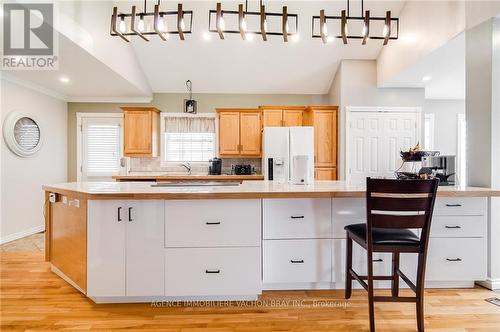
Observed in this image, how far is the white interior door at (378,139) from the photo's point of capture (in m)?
4.95

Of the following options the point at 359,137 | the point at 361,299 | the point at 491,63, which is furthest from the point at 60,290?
the point at 359,137

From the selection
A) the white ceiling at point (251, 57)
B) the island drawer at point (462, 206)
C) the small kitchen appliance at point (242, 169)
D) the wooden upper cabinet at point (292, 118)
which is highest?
the white ceiling at point (251, 57)

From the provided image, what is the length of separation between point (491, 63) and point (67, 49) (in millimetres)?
4239

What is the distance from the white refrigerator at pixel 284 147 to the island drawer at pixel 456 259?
2.54 m

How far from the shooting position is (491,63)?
2.49m

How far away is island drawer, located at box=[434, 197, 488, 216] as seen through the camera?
7.57 feet

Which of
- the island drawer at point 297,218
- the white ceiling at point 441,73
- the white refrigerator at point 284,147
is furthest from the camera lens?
the white refrigerator at point 284,147

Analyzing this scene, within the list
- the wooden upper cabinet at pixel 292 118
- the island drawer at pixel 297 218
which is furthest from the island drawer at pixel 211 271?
the wooden upper cabinet at pixel 292 118

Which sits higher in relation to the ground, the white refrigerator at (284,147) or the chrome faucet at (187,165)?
the white refrigerator at (284,147)

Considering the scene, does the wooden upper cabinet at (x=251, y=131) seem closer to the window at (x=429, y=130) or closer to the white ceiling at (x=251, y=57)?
the white ceiling at (x=251, y=57)


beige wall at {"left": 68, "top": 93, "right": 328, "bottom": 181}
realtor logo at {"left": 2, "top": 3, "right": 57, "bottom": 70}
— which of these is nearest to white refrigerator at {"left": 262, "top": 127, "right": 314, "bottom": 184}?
beige wall at {"left": 68, "top": 93, "right": 328, "bottom": 181}

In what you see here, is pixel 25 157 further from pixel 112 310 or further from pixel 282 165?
pixel 282 165

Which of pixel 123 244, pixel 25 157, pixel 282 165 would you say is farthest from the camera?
pixel 282 165

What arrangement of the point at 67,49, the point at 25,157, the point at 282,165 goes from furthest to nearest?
the point at 282,165 < the point at 25,157 < the point at 67,49
